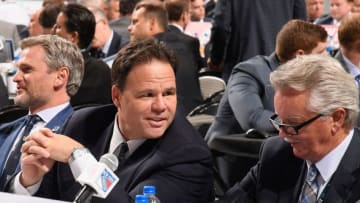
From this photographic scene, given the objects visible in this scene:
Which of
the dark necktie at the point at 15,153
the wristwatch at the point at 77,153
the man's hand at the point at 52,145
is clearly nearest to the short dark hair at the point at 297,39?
the dark necktie at the point at 15,153

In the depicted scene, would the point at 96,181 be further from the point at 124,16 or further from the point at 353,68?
the point at 124,16

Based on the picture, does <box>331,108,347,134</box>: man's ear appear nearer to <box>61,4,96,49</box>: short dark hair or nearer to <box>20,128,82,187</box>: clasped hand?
<box>20,128,82,187</box>: clasped hand

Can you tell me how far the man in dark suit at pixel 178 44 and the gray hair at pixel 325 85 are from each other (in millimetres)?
3087

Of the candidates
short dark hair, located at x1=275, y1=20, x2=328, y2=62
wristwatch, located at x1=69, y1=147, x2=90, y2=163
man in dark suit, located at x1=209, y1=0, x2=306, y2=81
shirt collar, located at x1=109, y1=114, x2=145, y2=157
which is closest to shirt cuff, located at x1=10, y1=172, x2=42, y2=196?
shirt collar, located at x1=109, y1=114, x2=145, y2=157

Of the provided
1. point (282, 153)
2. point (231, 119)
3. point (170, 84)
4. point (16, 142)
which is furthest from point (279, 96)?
point (231, 119)

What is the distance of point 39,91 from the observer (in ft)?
12.3

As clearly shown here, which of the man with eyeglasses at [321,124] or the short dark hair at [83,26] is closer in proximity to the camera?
the man with eyeglasses at [321,124]

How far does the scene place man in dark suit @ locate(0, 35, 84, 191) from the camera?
3689 mm

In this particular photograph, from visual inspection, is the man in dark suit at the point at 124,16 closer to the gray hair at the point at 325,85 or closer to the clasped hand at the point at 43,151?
the clasped hand at the point at 43,151

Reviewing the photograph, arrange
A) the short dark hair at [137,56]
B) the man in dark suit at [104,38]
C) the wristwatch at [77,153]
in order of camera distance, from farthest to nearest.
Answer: the man in dark suit at [104,38] < the short dark hair at [137,56] < the wristwatch at [77,153]

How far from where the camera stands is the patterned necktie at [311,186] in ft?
8.96

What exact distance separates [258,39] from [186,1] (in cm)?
142

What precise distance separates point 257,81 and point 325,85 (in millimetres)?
1767

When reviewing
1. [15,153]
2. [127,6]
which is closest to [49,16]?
[127,6]
